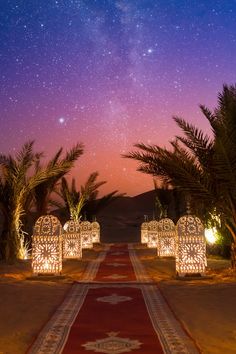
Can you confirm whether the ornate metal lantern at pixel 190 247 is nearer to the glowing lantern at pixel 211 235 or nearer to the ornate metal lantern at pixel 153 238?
the glowing lantern at pixel 211 235

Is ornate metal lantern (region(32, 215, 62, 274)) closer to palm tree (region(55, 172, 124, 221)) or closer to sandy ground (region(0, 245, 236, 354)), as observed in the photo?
sandy ground (region(0, 245, 236, 354))

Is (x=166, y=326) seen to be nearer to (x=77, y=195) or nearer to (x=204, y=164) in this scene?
(x=204, y=164)

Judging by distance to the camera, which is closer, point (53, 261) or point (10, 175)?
point (53, 261)

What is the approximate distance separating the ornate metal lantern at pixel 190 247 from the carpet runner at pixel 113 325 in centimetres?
185

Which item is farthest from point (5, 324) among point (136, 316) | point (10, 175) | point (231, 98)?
point (10, 175)

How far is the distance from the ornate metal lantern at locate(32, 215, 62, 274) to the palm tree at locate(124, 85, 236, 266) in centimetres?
238

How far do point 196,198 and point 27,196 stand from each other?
6.63 meters

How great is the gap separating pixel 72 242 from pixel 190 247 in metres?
6.80

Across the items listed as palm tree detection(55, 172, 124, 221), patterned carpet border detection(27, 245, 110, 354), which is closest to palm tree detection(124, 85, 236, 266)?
patterned carpet border detection(27, 245, 110, 354)

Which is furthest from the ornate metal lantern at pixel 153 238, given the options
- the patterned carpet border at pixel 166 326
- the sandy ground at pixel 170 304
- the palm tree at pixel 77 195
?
the patterned carpet border at pixel 166 326

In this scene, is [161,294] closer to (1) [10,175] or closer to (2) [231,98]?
(2) [231,98]

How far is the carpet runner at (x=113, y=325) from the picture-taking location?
507cm

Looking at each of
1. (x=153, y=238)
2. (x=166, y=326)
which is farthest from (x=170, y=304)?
(x=153, y=238)

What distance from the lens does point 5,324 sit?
20.7ft
